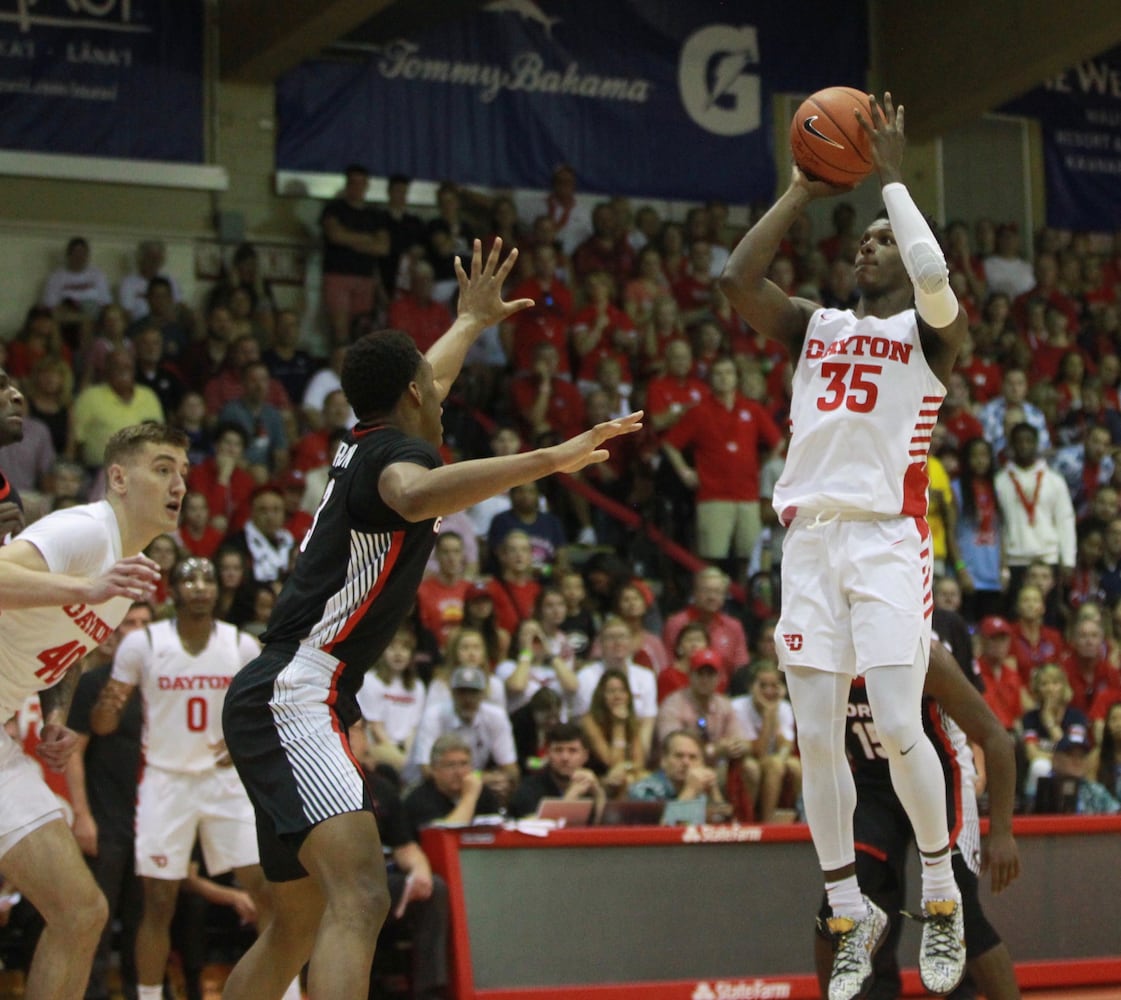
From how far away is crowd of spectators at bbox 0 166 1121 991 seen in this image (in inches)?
408

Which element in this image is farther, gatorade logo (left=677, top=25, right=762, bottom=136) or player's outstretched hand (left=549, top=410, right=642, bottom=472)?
gatorade logo (left=677, top=25, right=762, bottom=136)

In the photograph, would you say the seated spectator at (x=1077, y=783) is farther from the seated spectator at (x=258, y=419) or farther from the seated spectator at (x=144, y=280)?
the seated spectator at (x=144, y=280)

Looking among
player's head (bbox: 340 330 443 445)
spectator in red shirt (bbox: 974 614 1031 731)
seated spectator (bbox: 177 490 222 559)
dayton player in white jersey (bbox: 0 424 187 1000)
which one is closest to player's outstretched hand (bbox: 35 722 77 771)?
dayton player in white jersey (bbox: 0 424 187 1000)

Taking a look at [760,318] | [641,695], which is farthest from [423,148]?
[760,318]

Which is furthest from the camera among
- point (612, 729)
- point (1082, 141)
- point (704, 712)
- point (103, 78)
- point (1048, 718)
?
point (1082, 141)

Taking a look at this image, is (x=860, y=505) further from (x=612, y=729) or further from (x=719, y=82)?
(x=719, y=82)

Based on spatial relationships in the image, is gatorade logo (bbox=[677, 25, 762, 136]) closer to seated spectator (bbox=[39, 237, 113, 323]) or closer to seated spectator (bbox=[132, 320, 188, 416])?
seated spectator (bbox=[39, 237, 113, 323])

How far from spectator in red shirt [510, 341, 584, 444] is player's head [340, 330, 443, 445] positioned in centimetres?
827

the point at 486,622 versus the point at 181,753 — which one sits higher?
the point at 486,622

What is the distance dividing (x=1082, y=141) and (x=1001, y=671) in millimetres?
9994

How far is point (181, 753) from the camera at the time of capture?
872cm

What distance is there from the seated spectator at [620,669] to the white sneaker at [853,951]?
16.1 feet

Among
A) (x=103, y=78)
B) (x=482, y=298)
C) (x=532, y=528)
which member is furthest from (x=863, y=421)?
(x=103, y=78)

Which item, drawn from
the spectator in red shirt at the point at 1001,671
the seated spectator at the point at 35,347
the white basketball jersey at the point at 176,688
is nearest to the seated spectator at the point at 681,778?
the white basketball jersey at the point at 176,688
